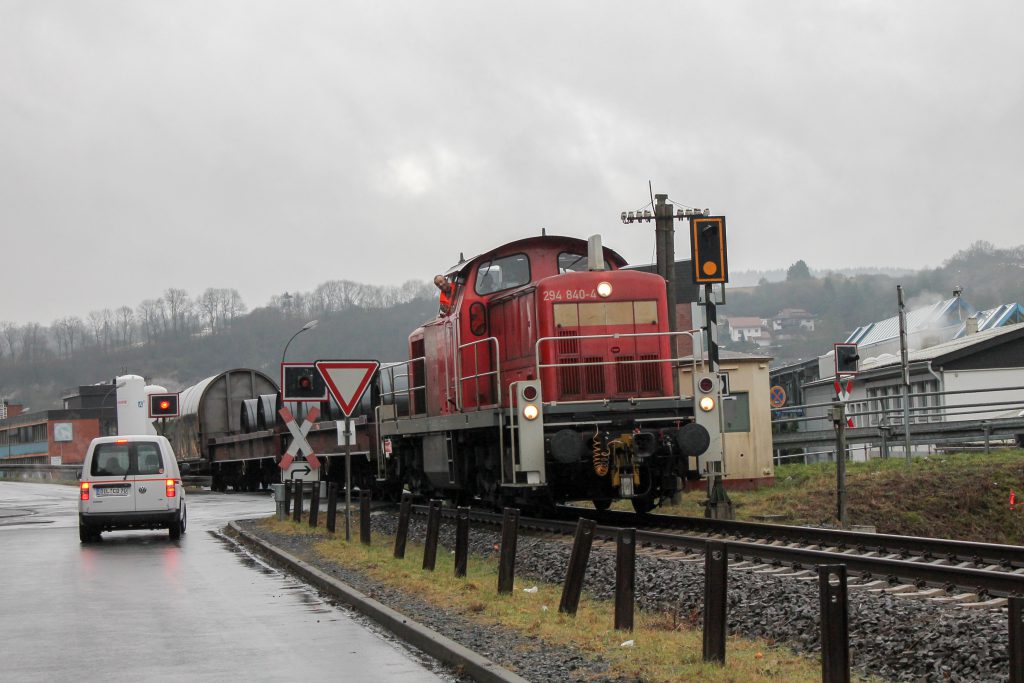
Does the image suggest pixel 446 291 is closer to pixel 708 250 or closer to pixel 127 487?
pixel 708 250

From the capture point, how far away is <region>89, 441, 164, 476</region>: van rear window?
19047mm

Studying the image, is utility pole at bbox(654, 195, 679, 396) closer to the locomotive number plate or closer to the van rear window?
the locomotive number plate

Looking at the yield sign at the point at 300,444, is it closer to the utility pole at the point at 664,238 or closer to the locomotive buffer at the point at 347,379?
the locomotive buffer at the point at 347,379

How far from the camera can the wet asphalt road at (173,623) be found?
8258 mm

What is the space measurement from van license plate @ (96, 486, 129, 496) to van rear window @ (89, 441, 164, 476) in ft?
0.69

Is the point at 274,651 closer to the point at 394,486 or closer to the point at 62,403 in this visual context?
the point at 394,486

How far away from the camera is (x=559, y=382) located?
16406 mm

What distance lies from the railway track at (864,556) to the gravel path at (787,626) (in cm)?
48

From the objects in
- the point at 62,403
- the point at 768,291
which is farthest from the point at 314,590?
the point at 768,291

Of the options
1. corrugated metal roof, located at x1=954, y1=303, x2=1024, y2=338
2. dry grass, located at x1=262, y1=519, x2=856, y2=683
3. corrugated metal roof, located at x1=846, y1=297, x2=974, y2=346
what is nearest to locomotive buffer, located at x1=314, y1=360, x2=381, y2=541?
dry grass, located at x1=262, y1=519, x2=856, y2=683

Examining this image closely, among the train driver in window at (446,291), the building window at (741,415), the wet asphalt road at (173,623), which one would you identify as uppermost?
the train driver in window at (446,291)

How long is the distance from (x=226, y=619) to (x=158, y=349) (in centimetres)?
11106

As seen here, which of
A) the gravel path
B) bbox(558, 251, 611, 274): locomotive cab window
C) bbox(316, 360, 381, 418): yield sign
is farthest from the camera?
bbox(558, 251, 611, 274): locomotive cab window

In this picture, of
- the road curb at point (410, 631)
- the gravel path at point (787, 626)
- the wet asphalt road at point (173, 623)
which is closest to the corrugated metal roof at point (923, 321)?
the wet asphalt road at point (173, 623)
